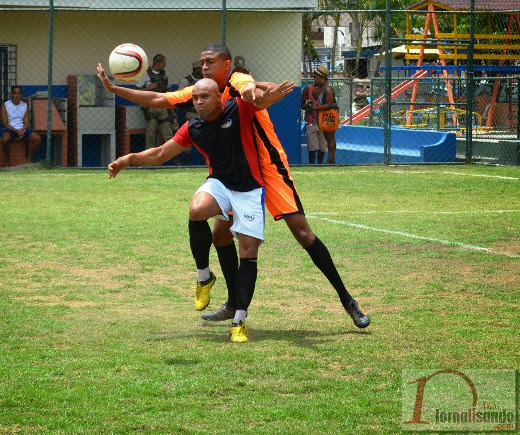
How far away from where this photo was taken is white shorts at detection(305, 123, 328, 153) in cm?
2112

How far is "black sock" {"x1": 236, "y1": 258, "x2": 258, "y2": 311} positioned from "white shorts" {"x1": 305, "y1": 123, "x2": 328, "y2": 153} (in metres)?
14.2

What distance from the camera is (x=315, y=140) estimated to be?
835 inches

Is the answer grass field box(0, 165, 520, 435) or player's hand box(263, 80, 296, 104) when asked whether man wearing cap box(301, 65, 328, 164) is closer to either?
grass field box(0, 165, 520, 435)

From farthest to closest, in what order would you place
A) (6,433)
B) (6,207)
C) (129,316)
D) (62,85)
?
(62,85)
(6,207)
(129,316)
(6,433)

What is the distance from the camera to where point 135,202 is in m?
14.6

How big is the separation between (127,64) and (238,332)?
Answer: 9.17 ft

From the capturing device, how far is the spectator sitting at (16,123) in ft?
65.7

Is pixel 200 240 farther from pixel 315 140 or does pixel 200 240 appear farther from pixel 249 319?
pixel 315 140

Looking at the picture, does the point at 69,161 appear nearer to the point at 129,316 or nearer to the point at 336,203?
the point at 336,203

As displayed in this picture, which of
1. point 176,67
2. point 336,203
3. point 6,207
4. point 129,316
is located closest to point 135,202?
point 6,207

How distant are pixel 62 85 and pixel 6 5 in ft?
7.14

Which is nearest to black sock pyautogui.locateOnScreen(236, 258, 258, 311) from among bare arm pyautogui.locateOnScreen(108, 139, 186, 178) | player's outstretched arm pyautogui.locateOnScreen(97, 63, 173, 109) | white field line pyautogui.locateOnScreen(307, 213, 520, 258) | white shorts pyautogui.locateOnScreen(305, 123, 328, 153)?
bare arm pyautogui.locateOnScreen(108, 139, 186, 178)

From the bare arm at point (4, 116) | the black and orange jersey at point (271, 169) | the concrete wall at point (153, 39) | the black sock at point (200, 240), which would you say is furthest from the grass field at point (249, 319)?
the concrete wall at point (153, 39)

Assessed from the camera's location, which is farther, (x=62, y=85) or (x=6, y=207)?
(x=62, y=85)
